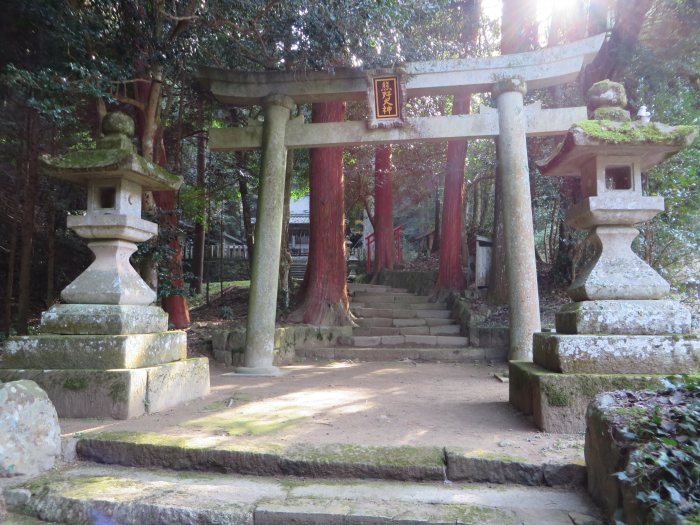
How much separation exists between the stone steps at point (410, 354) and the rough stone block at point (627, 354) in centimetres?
493

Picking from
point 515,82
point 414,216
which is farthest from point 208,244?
point 515,82

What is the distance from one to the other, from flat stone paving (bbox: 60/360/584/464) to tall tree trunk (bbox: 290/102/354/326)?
3.04 metres

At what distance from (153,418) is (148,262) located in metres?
3.66

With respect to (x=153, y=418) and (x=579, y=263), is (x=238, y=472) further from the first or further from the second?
(x=579, y=263)

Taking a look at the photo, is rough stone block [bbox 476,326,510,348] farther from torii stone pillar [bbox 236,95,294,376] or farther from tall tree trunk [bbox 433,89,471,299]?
torii stone pillar [bbox 236,95,294,376]

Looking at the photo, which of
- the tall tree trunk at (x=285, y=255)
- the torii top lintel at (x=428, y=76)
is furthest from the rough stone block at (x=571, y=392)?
the tall tree trunk at (x=285, y=255)

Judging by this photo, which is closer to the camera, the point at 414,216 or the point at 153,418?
the point at 153,418

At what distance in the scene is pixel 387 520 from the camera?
90.7 inches

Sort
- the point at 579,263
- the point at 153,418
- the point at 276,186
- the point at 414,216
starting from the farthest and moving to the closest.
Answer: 1. the point at 414,216
2. the point at 579,263
3. the point at 276,186
4. the point at 153,418

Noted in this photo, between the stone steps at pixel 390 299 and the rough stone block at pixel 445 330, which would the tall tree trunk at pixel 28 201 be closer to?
the stone steps at pixel 390 299

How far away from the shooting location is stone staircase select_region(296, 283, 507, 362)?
8.53 m

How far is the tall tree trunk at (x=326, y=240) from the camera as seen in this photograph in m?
9.45

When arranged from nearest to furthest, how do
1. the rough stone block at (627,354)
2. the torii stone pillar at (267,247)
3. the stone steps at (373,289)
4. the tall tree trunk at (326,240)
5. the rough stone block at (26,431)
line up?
the rough stone block at (26,431) → the rough stone block at (627,354) → the torii stone pillar at (267,247) → the tall tree trunk at (326,240) → the stone steps at (373,289)

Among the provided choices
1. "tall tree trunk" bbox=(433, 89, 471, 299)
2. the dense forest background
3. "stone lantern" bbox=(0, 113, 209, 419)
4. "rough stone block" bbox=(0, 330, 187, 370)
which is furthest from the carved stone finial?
"tall tree trunk" bbox=(433, 89, 471, 299)
